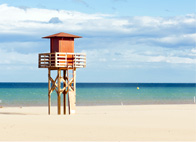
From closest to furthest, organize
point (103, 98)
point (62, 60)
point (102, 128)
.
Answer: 1. point (102, 128)
2. point (62, 60)
3. point (103, 98)

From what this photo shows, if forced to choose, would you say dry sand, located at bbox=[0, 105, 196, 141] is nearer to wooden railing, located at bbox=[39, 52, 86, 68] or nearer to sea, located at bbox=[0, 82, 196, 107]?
wooden railing, located at bbox=[39, 52, 86, 68]

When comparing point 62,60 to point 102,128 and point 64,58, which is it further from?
point 102,128

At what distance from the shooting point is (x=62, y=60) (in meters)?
30.3

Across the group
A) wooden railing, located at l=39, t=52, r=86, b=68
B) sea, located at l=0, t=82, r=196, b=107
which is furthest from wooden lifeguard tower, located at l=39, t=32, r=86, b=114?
sea, located at l=0, t=82, r=196, b=107

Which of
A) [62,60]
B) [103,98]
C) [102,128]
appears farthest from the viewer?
[103,98]

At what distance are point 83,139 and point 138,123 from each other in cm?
576

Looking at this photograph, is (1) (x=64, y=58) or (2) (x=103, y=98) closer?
(1) (x=64, y=58)

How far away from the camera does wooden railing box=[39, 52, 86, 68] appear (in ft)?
99.6

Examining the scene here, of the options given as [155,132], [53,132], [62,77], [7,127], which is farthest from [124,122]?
[62,77]

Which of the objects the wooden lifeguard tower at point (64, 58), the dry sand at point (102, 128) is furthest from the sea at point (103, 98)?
the dry sand at point (102, 128)

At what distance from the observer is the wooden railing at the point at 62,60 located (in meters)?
30.4

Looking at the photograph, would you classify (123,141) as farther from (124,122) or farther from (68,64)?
(68,64)

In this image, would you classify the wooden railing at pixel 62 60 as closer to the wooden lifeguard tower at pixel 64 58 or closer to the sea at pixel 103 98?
the wooden lifeguard tower at pixel 64 58

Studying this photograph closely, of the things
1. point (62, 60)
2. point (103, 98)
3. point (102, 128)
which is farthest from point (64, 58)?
point (103, 98)
